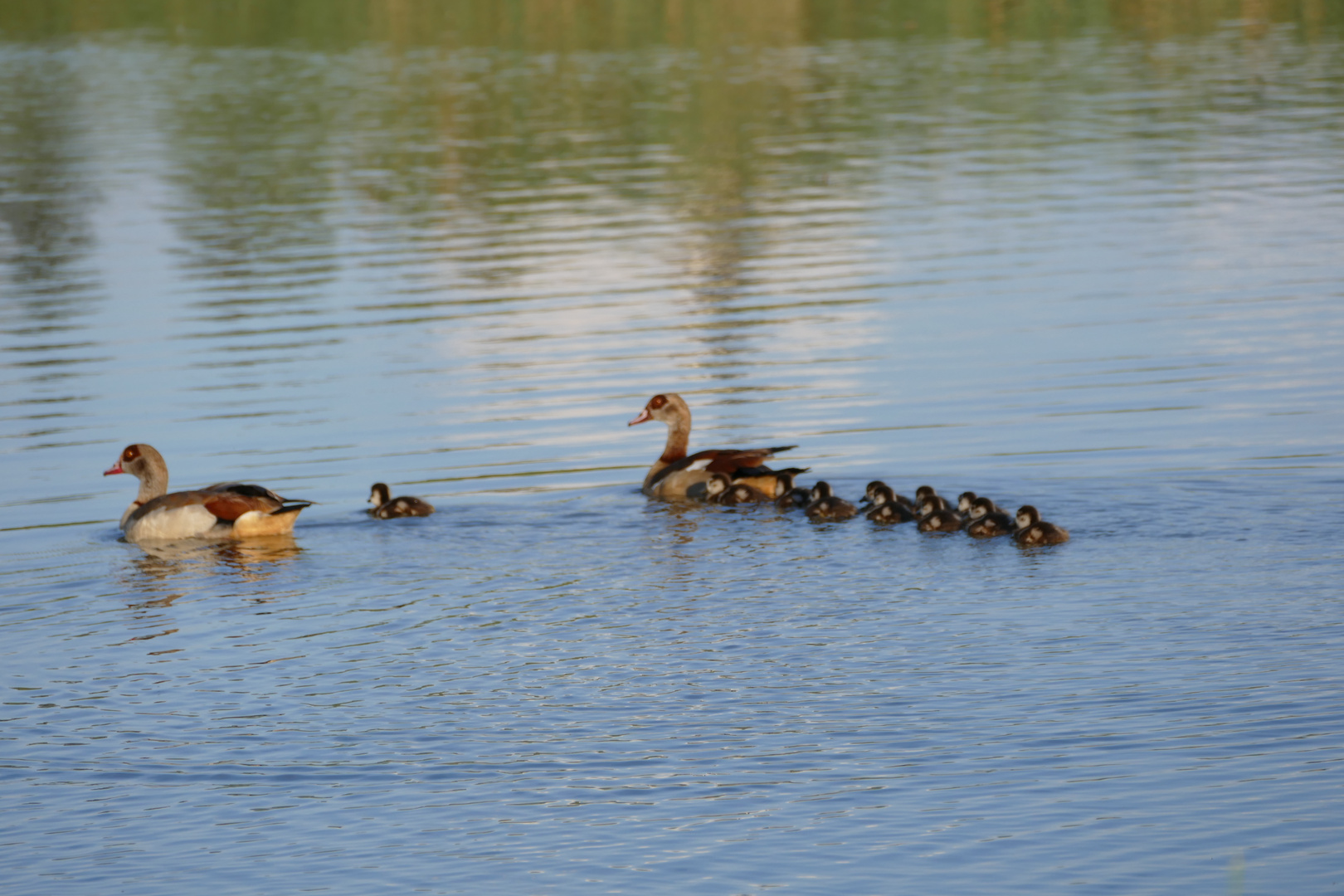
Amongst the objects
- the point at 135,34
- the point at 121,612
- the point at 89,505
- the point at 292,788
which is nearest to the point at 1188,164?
the point at 89,505

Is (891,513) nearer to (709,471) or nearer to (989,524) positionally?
(989,524)

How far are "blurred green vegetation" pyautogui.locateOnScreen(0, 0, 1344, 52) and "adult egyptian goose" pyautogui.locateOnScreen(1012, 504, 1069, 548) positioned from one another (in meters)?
58.8

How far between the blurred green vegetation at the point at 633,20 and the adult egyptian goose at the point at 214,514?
196 feet

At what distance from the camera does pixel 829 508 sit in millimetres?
16094

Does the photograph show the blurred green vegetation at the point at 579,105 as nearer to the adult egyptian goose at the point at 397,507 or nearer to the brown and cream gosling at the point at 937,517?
the adult egyptian goose at the point at 397,507

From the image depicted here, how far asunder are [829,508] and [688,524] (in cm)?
127

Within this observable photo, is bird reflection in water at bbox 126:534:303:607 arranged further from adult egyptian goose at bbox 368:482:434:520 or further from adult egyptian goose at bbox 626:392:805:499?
adult egyptian goose at bbox 626:392:805:499

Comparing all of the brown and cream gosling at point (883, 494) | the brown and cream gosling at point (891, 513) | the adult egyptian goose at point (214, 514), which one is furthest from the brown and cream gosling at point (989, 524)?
the adult egyptian goose at point (214, 514)

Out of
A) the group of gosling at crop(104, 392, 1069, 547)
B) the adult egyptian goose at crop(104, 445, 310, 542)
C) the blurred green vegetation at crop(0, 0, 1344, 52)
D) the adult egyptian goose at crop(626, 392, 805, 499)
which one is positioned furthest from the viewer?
the blurred green vegetation at crop(0, 0, 1344, 52)

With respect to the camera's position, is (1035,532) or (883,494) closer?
(1035,532)

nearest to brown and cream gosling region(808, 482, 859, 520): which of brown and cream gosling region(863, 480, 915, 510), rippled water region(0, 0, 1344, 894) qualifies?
brown and cream gosling region(863, 480, 915, 510)

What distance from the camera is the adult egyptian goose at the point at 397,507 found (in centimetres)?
1672

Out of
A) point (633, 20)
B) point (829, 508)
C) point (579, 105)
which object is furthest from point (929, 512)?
point (633, 20)

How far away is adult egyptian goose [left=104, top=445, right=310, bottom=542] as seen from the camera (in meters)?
16.4
